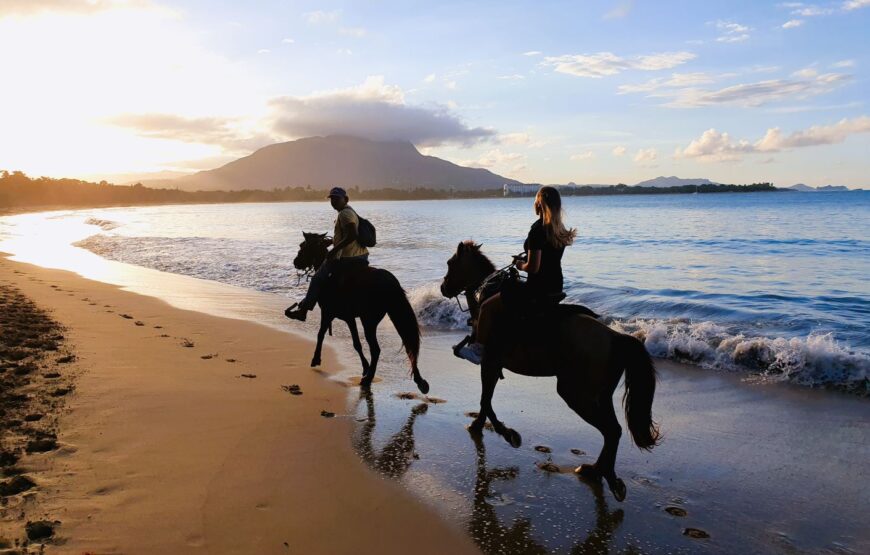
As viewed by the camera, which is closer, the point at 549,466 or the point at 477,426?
the point at 549,466

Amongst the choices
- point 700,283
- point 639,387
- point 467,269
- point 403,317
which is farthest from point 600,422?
point 700,283

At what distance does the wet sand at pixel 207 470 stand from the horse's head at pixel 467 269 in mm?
1962

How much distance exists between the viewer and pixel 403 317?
25.2ft

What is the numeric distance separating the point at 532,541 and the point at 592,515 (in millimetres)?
667

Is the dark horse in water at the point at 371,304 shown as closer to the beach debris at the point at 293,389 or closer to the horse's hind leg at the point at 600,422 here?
the beach debris at the point at 293,389

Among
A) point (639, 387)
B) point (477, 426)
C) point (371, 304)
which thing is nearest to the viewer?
point (639, 387)

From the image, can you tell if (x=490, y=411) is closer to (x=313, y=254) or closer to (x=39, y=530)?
(x=39, y=530)

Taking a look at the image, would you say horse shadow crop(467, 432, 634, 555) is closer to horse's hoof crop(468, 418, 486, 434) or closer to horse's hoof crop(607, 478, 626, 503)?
horse's hoof crop(607, 478, 626, 503)

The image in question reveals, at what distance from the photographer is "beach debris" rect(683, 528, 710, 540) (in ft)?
13.1

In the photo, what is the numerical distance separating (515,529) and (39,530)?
3063mm

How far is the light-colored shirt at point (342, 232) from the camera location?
310 inches

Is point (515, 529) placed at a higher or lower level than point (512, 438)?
lower

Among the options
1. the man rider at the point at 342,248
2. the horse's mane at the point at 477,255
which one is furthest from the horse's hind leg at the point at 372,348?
the horse's mane at the point at 477,255

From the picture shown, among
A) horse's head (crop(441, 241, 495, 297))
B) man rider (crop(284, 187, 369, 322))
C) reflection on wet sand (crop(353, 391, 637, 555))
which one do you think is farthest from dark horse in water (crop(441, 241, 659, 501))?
man rider (crop(284, 187, 369, 322))
